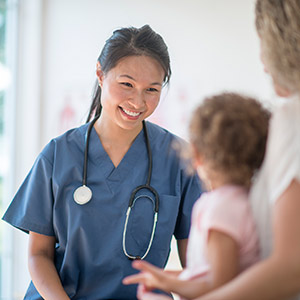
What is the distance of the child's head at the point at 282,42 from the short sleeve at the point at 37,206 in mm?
890

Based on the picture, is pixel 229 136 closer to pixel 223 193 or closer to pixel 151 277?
pixel 223 193

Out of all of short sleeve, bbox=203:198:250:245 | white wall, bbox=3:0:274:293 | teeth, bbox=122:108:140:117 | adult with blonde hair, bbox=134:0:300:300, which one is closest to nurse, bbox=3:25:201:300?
teeth, bbox=122:108:140:117

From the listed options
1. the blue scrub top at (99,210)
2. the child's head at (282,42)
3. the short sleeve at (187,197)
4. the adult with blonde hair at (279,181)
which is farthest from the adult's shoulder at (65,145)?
Answer: the child's head at (282,42)

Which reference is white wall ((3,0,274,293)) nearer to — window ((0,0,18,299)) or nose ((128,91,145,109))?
window ((0,0,18,299))

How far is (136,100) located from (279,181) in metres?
0.78

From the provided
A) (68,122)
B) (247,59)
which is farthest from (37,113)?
(247,59)

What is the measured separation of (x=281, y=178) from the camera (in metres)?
0.84

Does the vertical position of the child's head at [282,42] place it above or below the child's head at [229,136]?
above

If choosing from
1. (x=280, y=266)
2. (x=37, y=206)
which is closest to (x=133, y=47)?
(x=37, y=206)

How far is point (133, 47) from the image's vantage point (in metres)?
1.54

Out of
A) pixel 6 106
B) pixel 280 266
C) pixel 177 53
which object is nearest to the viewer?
pixel 280 266

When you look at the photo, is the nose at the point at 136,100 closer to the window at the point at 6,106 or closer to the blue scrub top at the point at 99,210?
the blue scrub top at the point at 99,210

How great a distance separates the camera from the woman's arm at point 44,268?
148cm

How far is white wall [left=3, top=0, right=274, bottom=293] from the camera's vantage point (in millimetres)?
3451
